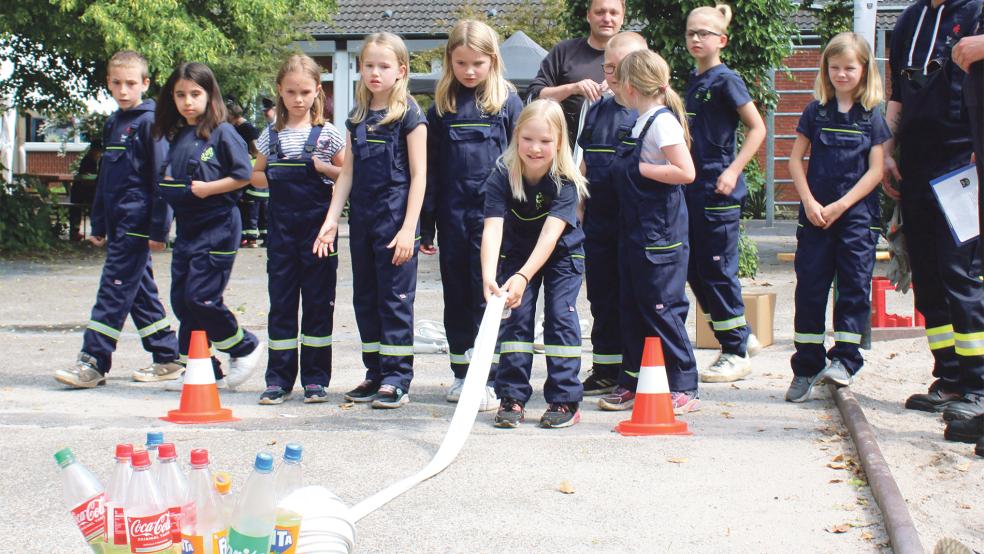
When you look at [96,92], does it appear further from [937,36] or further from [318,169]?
[937,36]

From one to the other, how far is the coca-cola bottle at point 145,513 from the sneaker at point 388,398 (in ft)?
10.9

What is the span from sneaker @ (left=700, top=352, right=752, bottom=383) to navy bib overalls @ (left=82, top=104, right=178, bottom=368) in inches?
138

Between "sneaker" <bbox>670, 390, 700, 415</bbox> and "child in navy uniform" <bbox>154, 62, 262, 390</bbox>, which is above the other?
"child in navy uniform" <bbox>154, 62, 262, 390</bbox>

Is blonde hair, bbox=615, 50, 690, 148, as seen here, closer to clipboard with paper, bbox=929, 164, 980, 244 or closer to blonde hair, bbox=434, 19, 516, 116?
blonde hair, bbox=434, 19, 516, 116

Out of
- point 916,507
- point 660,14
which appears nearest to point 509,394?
point 916,507

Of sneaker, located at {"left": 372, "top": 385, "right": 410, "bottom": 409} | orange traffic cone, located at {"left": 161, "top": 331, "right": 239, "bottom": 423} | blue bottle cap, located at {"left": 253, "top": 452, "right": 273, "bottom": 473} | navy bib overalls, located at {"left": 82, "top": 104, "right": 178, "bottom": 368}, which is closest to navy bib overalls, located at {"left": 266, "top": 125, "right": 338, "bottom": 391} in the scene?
sneaker, located at {"left": 372, "top": 385, "right": 410, "bottom": 409}

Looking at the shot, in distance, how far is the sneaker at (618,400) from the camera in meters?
6.69

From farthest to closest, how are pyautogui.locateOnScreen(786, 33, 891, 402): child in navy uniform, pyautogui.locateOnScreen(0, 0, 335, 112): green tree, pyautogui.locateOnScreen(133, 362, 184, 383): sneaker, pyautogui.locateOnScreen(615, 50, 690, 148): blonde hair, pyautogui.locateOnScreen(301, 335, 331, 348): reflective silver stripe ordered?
pyautogui.locateOnScreen(0, 0, 335, 112): green tree → pyautogui.locateOnScreen(133, 362, 184, 383): sneaker → pyautogui.locateOnScreen(301, 335, 331, 348): reflective silver stripe → pyautogui.locateOnScreen(786, 33, 891, 402): child in navy uniform → pyautogui.locateOnScreen(615, 50, 690, 148): blonde hair

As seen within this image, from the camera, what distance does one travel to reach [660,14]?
45.8 feet

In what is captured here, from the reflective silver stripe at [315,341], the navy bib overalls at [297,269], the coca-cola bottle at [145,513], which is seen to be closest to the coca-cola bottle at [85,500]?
the coca-cola bottle at [145,513]

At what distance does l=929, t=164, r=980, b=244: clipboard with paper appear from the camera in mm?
5996

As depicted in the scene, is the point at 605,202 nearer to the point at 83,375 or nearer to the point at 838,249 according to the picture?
the point at 838,249

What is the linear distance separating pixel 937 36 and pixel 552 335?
2427 millimetres

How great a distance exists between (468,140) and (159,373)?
266cm
